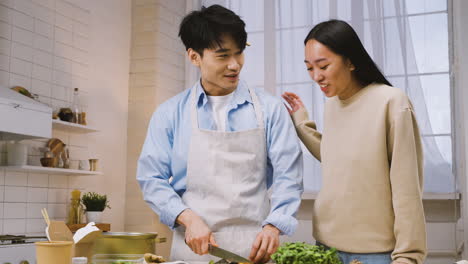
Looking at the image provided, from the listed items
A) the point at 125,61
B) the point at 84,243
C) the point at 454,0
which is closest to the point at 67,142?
the point at 125,61

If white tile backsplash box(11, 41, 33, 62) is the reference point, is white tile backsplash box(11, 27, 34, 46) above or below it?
above

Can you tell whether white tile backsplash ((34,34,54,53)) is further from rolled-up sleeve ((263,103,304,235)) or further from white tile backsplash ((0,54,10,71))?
rolled-up sleeve ((263,103,304,235))

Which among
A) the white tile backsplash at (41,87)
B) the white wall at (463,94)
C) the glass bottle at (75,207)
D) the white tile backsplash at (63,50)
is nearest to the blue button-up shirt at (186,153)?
the white wall at (463,94)

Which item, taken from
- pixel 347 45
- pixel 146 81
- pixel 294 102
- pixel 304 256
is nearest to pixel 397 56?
pixel 146 81

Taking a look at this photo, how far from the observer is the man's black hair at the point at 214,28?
2.13m

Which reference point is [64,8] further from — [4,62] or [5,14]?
[4,62]

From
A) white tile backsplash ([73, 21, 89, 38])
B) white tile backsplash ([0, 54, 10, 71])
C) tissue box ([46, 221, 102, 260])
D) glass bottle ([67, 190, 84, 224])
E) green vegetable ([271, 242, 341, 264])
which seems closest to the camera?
green vegetable ([271, 242, 341, 264])

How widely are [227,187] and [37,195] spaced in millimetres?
2408

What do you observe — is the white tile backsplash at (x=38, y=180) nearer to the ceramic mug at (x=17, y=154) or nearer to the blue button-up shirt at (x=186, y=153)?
the ceramic mug at (x=17, y=154)

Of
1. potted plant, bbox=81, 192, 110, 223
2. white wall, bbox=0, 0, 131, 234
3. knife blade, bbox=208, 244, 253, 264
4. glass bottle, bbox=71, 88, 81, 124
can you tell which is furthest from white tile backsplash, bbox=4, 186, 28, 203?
knife blade, bbox=208, 244, 253, 264

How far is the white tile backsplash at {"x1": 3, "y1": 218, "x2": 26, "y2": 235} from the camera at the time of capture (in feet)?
12.4

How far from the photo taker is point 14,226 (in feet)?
12.6

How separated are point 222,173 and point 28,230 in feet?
7.82

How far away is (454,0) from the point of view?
165 inches
